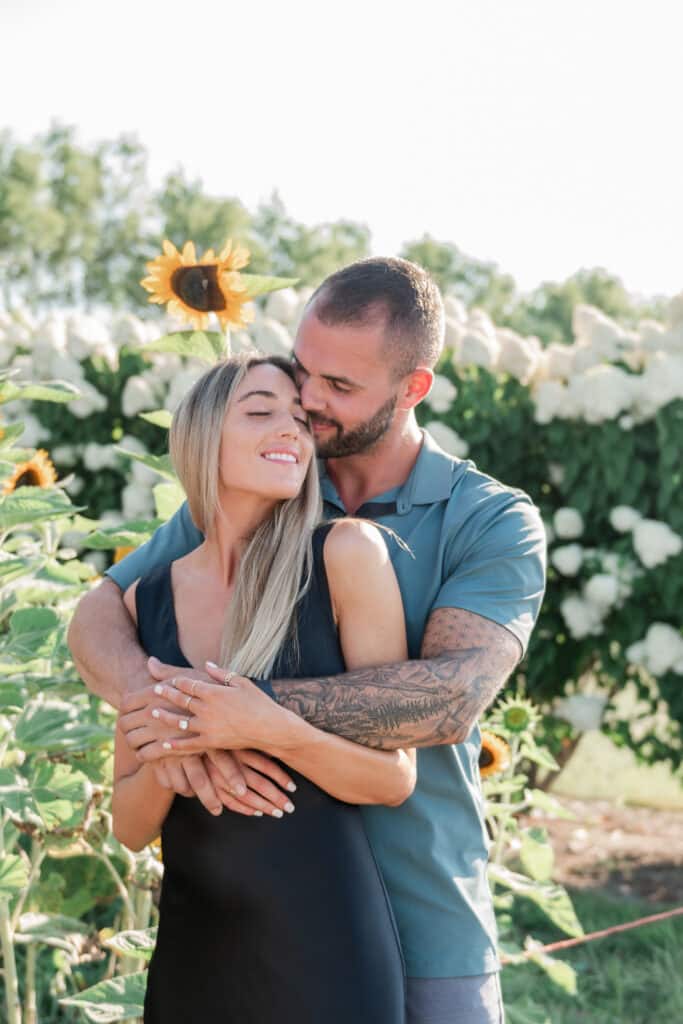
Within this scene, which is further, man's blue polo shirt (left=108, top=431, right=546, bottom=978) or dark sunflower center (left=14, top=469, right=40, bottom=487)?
dark sunflower center (left=14, top=469, right=40, bottom=487)

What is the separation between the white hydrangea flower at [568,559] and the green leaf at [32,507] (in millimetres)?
2605

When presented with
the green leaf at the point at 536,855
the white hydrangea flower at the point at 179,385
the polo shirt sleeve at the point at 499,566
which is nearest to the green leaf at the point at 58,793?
the polo shirt sleeve at the point at 499,566

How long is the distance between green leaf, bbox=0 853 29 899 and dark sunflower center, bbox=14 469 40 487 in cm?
119

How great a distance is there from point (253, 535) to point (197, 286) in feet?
2.77

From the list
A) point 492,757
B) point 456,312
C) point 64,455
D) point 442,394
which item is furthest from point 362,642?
point 64,455

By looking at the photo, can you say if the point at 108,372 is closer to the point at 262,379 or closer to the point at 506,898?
the point at 506,898

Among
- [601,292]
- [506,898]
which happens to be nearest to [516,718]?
[506,898]

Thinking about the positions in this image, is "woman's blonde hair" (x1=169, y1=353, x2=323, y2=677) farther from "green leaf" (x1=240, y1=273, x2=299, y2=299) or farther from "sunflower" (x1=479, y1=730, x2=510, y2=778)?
"sunflower" (x1=479, y1=730, x2=510, y2=778)

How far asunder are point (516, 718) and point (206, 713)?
1.63 metres

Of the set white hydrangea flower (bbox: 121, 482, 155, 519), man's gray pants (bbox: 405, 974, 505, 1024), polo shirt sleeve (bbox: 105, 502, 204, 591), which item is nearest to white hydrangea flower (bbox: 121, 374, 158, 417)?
white hydrangea flower (bbox: 121, 482, 155, 519)

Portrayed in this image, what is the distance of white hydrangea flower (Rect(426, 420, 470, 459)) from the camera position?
16.5 ft

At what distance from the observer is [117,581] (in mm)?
2490

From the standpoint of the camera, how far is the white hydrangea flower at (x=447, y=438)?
5037 mm

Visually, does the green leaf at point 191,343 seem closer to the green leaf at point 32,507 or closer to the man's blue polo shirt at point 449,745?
the green leaf at point 32,507
